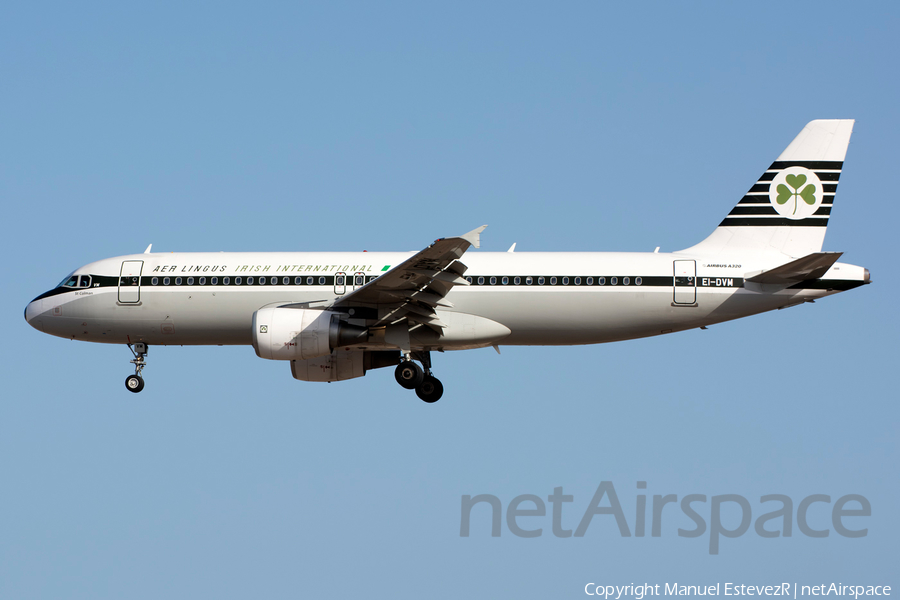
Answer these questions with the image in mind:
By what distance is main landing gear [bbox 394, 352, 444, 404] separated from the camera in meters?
29.8

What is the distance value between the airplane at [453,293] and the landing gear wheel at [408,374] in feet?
0.13

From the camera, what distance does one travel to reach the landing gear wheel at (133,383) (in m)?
31.1

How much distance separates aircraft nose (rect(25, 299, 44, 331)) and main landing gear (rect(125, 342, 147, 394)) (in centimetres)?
298

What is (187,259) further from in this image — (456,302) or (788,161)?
(788,161)

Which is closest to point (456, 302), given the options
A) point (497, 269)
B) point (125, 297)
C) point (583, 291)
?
point (497, 269)

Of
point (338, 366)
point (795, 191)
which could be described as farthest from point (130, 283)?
point (795, 191)

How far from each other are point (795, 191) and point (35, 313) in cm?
2312

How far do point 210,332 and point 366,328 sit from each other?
501 cm

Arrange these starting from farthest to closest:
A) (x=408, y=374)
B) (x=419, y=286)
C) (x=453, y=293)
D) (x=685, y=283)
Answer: (x=408, y=374) < (x=453, y=293) < (x=685, y=283) < (x=419, y=286)

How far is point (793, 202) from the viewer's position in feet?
99.2

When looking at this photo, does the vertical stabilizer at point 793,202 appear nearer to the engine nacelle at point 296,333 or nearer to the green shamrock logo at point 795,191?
the green shamrock logo at point 795,191

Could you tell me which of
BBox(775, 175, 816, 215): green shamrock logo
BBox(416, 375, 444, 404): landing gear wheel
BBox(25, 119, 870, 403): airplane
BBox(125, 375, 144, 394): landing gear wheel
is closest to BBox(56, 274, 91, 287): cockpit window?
BBox(25, 119, 870, 403): airplane

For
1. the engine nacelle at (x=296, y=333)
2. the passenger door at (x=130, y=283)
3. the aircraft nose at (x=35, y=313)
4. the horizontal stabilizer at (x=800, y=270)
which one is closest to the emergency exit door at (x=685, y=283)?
the horizontal stabilizer at (x=800, y=270)

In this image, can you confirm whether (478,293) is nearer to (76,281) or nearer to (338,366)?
(338,366)
